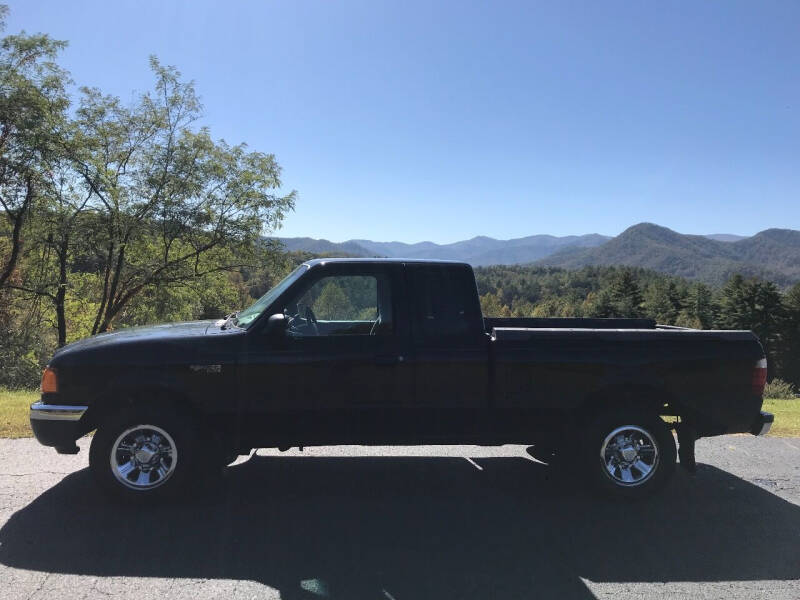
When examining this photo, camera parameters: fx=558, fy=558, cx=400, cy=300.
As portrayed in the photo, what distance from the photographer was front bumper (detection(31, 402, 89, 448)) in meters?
4.28

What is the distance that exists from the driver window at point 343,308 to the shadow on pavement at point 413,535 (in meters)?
1.40

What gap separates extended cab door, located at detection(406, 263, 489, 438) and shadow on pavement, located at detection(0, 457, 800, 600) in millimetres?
700

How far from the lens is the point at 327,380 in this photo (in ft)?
14.6

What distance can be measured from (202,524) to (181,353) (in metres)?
1.29

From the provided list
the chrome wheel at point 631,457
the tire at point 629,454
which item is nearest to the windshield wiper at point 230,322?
the tire at point 629,454

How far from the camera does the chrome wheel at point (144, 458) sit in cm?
430

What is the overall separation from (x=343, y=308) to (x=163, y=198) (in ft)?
71.1

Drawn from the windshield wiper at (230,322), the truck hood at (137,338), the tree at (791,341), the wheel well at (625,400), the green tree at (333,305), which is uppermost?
the green tree at (333,305)

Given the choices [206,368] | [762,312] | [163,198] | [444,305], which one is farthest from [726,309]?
[206,368]

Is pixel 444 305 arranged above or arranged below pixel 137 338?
above

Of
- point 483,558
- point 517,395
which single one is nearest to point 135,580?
point 483,558

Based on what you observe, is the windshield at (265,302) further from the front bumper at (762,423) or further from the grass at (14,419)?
the front bumper at (762,423)

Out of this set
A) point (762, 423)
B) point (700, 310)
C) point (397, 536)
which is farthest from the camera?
point (700, 310)

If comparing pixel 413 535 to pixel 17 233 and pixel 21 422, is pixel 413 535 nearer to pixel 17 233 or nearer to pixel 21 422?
pixel 21 422
